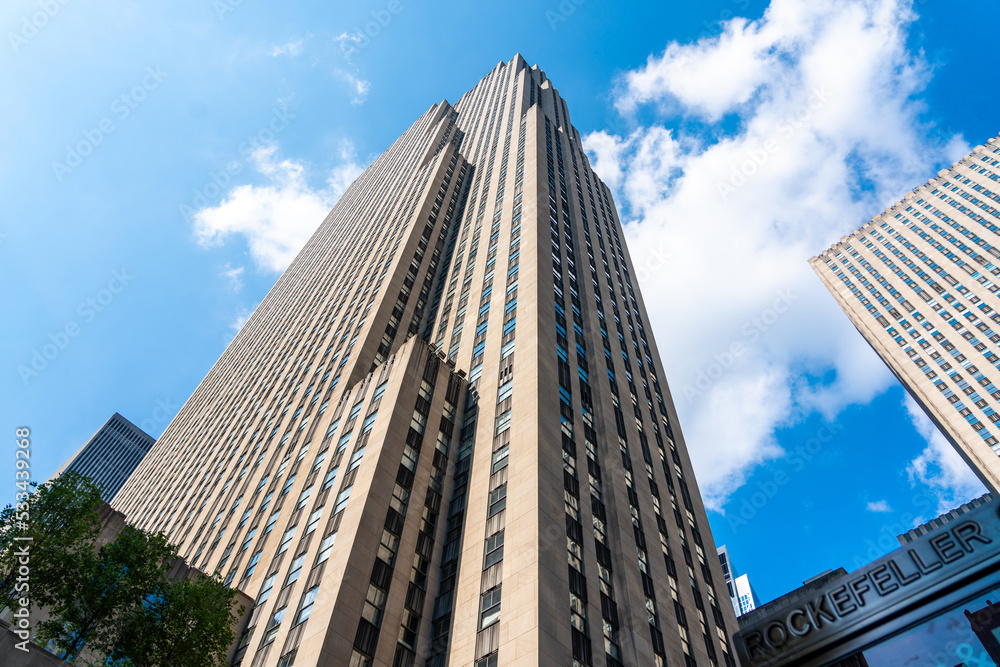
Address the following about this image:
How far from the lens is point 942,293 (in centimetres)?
9112

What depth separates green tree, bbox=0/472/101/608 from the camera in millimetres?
21281

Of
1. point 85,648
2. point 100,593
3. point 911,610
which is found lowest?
point 911,610

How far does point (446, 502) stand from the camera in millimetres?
38344

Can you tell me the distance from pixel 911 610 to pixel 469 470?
96.6ft

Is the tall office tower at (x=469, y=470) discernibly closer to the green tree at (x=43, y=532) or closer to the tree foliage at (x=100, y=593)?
the tree foliage at (x=100, y=593)

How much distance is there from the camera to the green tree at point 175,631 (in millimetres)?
22344

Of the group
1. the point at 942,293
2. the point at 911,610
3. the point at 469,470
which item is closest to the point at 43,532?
the point at 469,470

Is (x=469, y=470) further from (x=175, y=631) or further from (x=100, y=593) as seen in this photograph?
Answer: (x=100, y=593)

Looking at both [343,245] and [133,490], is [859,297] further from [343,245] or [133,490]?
[133,490]

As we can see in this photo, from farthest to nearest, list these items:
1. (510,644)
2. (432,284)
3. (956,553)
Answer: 1. (432,284)
2. (510,644)
3. (956,553)

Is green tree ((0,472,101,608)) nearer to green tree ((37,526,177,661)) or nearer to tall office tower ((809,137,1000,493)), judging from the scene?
green tree ((37,526,177,661))

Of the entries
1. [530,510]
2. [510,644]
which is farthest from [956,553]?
[530,510]

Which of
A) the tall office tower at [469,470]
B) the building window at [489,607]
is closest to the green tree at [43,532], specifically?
the tall office tower at [469,470]

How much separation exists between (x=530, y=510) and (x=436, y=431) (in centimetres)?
1216
